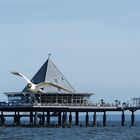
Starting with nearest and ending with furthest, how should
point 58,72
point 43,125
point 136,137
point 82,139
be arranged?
point 82,139
point 136,137
point 43,125
point 58,72

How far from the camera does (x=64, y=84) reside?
577ft

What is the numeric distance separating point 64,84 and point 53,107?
1660cm

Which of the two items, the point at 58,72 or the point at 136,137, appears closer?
the point at 136,137

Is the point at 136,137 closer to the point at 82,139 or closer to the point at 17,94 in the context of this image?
the point at 82,139

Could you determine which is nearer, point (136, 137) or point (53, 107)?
point (136, 137)

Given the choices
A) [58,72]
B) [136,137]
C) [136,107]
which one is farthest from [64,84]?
[136,137]

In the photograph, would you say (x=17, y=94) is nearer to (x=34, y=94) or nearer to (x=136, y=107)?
(x=34, y=94)

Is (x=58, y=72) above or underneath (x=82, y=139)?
above

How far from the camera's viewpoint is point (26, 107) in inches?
6220

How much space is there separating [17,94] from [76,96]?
38.9 ft

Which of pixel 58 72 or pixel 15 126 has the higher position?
pixel 58 72

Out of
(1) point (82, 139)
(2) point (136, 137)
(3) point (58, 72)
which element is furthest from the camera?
(3) point (58, 72)

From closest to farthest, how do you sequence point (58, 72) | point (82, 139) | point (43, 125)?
point (82, 139) < point (43, 125) < point (58, 72)

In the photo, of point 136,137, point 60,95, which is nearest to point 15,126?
point 60,95
